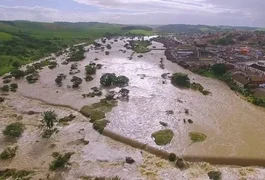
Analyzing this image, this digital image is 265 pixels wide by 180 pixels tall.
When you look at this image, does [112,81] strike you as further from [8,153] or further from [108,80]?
[8,153]

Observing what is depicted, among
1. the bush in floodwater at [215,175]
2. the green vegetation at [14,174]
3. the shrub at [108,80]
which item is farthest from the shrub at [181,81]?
the green vegetation at [14,174]

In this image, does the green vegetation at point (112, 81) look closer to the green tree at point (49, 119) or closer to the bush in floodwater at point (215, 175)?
the green tree at point (49, 119)

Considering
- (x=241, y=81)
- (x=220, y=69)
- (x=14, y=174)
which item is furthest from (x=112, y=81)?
(x=14, y=174)

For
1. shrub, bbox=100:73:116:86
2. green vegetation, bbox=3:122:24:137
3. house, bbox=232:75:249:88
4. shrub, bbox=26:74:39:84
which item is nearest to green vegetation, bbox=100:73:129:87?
shrub, bbox=100:73:116:86

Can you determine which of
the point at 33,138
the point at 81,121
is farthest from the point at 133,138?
the point at 33,138

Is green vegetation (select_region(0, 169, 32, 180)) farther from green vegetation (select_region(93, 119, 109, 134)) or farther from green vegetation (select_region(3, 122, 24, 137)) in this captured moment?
green vegetation (select_region(93, 119, 109, 134))

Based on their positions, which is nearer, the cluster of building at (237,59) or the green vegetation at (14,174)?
the green vegetation at (14,174)
